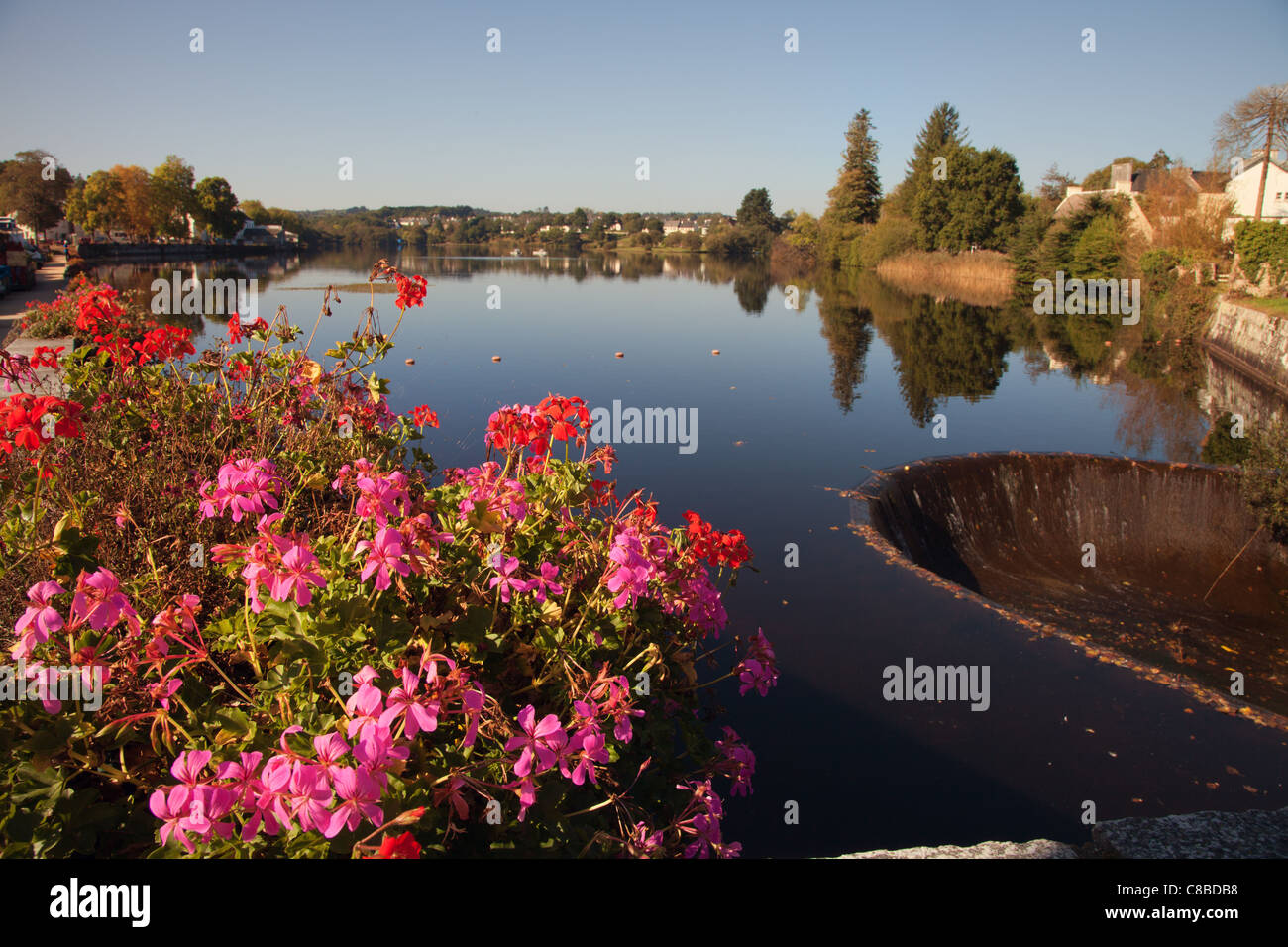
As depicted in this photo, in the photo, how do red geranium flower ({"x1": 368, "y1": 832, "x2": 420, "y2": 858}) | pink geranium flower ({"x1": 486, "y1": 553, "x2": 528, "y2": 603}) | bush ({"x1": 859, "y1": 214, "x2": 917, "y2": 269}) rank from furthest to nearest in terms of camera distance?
bush ({"x1": 859, "y1": 214, "x2": 917, "y2": 269}), pink geranium flower ({"x1": 486, "y1": 553, "x2": 528, "y2": 603}), red geranium flower ({"x1": 368, "y1": 832, "x2": 420, "y2": 858})

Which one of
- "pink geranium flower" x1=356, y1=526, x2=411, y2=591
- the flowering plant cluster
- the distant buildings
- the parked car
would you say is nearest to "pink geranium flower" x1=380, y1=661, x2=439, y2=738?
the flowering plant cluster

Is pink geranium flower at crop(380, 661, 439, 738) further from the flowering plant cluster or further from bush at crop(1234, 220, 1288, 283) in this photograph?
bush at crop(1234, 220, 1288, 283)

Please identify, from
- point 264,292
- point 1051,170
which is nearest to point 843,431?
point 264,292

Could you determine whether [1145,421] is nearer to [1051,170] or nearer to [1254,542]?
[1254,542]

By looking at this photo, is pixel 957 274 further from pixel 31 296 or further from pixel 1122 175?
pixel 31 296

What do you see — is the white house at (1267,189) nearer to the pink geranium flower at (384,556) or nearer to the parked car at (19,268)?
the pink geranium flower at (384,556)

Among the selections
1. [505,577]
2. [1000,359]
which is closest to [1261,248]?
[1000,359]

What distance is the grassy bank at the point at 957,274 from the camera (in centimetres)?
3884

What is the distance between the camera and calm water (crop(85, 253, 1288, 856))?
5.00 metres

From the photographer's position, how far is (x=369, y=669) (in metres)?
1.36

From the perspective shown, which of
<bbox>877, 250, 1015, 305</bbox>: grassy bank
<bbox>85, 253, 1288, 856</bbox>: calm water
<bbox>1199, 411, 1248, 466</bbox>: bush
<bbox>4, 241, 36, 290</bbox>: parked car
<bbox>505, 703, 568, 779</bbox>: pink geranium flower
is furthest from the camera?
<bbox>877, 250, 1015, 305</bbox>: grassy bank

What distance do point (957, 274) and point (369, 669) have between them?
47.7 m

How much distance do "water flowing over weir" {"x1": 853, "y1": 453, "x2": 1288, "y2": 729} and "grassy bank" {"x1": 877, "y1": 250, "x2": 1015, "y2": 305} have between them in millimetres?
26905
